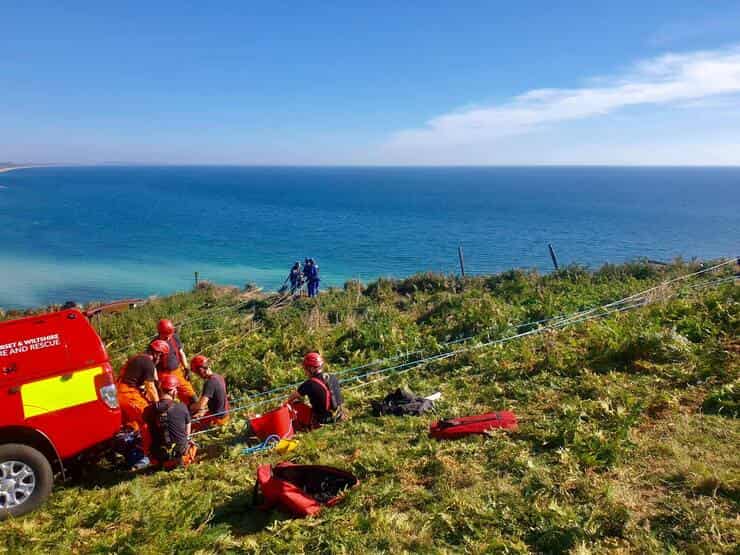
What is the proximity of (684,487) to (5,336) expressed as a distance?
731 centimetres

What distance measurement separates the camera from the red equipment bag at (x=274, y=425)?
7.24 m

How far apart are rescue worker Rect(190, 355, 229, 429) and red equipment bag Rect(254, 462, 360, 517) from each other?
2.68m

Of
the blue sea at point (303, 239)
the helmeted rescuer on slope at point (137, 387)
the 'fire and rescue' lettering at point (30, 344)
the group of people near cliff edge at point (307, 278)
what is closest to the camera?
the 'fire and rescue' lettering at point (30, 344)

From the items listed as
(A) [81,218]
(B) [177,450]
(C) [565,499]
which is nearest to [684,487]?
(C) [565,499]

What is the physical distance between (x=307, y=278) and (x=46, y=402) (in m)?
17.1

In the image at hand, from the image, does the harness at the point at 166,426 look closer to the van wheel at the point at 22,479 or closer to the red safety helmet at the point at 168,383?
the red safety helmet at the point at 168,383

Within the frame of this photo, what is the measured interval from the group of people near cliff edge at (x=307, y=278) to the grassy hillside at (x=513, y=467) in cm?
1109

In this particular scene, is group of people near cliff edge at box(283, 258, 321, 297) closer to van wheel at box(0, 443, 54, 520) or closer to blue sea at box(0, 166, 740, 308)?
blue sea at box(0, 166, 740, 308)

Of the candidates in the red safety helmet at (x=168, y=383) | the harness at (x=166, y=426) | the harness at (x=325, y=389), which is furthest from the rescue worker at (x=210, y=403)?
the harness at (x=325, y=389)

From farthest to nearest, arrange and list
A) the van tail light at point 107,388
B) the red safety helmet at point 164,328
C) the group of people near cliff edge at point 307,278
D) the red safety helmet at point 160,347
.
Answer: the group of people near cliff edge at point 307,278 → the red safety helmet at point 164,328 → the red safety helmet at point 160,347 → the van tail light at point 107,388

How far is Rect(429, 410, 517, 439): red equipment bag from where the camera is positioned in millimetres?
6547

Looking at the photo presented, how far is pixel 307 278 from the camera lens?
22609 mm

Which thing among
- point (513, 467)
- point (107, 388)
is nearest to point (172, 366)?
point (107, 388)

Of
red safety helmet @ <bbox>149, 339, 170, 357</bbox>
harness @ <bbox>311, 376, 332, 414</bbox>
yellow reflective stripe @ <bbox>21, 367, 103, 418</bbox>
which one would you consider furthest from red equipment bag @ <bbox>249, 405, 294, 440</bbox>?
yellow reflective stripe @ <bbox>21, 367, 103, 418</bbox>
